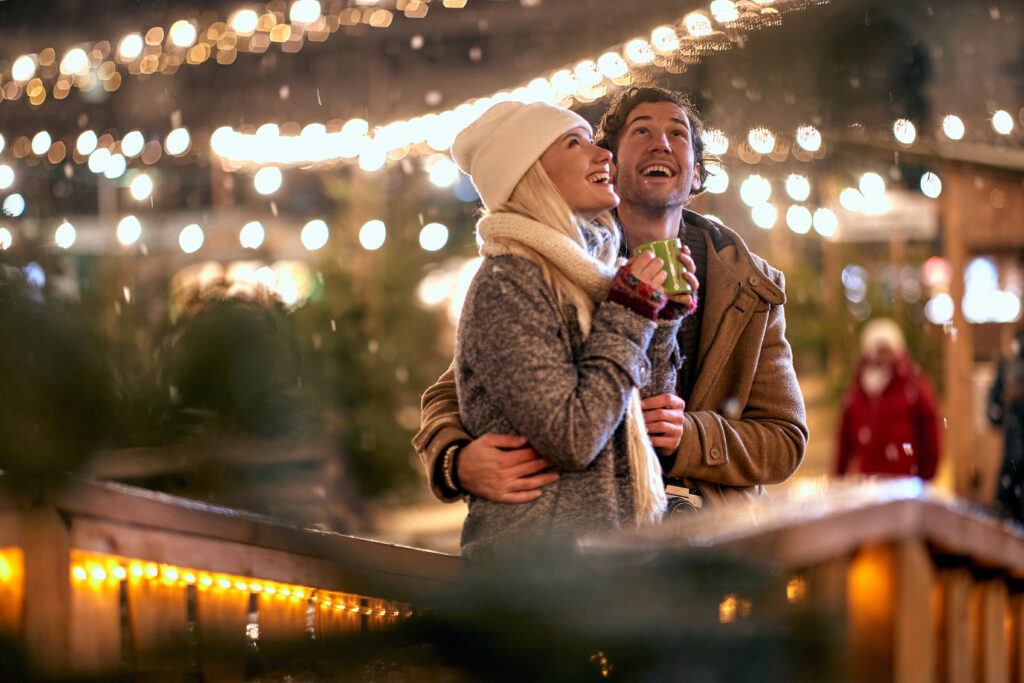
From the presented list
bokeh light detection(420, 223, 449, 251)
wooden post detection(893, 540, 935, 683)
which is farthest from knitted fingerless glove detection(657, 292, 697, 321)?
bokeh light detection(420, 223, 449, 251)

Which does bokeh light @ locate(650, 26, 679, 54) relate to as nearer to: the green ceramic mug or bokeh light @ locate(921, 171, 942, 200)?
the green ceramic mug

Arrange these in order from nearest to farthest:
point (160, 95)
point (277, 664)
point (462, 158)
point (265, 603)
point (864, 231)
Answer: point (277, 664)
point (265, 603)
point (462, 158)
point (160, 95)
point (864, 231)

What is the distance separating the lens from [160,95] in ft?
11.8

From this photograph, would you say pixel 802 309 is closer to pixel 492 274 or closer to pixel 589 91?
pixel 589 91

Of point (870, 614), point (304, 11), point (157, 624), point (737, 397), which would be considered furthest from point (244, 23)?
point (870, 614)

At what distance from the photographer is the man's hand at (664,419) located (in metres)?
1.48

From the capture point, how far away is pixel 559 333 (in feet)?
4.40

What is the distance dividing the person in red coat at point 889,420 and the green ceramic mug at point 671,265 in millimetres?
3423

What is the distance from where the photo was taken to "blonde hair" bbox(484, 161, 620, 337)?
1373mm

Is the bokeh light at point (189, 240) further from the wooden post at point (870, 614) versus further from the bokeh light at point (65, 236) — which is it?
the wooden post at point (870, 614)

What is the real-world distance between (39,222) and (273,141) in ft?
12.6

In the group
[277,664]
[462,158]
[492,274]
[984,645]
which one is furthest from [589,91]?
[277,664]

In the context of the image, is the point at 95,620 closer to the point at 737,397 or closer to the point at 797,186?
the point at 737,397

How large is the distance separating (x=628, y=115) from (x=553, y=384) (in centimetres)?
65
